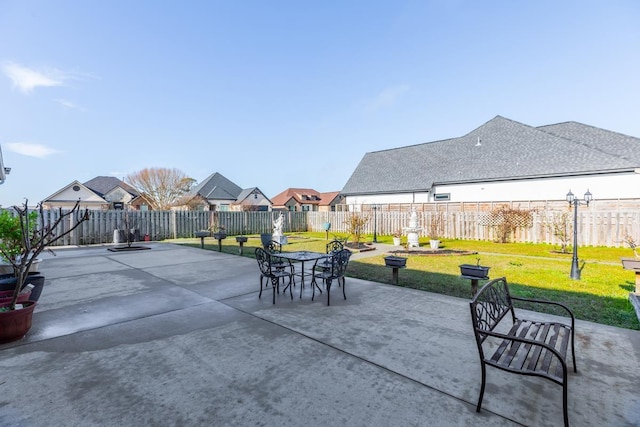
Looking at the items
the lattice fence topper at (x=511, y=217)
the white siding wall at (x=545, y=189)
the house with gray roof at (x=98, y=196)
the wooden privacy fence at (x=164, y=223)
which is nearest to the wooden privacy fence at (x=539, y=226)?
the lattice fence topper at (x=511, y=217)

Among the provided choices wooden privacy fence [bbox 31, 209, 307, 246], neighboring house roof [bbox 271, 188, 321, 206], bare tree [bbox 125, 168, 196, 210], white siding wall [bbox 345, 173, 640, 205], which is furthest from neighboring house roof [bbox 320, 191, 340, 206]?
white siding wall [bbox 345, 173, 640, 205]

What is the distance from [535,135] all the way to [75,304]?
26.8 metres

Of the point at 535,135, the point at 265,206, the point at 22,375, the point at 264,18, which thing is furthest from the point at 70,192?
the point at 535,135

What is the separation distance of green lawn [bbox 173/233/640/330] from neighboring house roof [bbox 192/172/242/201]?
123 feet

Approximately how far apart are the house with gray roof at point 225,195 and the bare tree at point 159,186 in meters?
6.39

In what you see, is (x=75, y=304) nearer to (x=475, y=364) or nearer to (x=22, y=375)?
(x=22, y=375)

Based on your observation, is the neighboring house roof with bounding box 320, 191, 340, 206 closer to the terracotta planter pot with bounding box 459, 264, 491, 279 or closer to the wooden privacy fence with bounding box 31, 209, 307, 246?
the wooden privacy fence with bounding box 31, 209, 307, 246

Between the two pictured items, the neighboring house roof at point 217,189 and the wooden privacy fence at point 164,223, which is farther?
the neighboring house roof at point 217,189

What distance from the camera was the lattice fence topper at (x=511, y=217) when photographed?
14438 mm

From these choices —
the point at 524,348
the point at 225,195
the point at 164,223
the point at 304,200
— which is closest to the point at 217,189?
the point at 225,195

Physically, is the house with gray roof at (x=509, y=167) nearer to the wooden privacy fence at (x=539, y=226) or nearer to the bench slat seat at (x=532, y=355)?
the wooden privacy fence at (x=539, y=226)

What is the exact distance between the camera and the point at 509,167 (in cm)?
1953

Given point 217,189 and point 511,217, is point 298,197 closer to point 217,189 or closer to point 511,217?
point 217,189

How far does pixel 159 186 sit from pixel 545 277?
3605 centimetres
